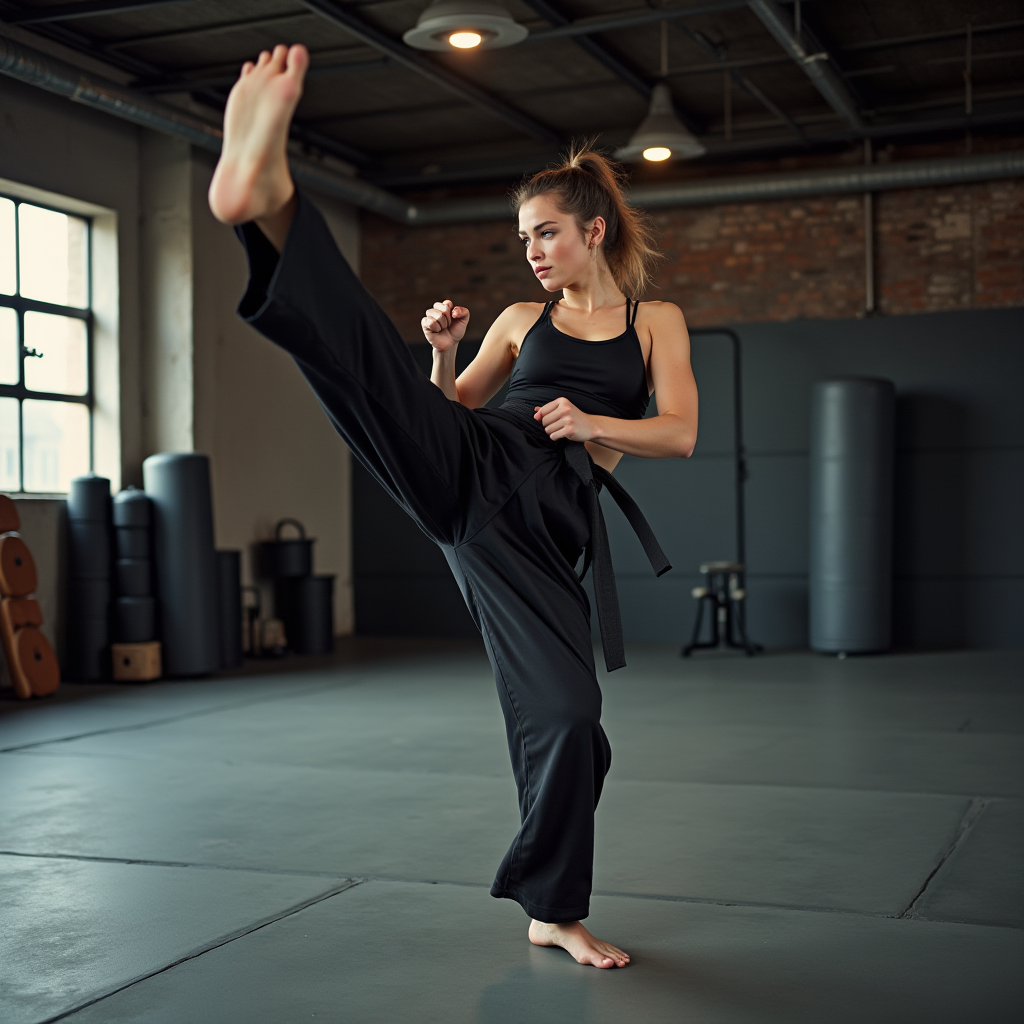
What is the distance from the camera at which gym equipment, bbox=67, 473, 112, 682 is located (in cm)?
767

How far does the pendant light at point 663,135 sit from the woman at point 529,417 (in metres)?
5.30

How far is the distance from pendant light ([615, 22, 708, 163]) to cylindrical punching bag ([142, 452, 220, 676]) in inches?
139

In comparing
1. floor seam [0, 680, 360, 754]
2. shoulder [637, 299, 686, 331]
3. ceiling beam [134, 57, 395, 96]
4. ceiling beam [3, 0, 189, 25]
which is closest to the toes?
shoulder [637, 299, 686, 331]

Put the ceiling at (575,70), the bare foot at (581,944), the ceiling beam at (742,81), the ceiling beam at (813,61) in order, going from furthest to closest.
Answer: the ceiling beam at (742,81), the ceiling at (575,70), the ceiling beam at (813,61), the bare foot at (581,944)

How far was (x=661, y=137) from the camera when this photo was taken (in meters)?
7.86

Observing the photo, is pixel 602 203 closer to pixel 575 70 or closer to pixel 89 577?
pixel 89 577

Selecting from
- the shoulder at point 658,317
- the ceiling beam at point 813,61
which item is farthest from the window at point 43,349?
the shoulder at point 658,317

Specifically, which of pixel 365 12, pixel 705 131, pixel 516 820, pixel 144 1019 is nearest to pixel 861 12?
pixel 705 131

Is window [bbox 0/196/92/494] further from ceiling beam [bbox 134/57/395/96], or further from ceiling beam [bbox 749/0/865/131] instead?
ceiling beam [bbox 749/0/865/131]

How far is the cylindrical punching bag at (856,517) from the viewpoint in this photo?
28.3ft

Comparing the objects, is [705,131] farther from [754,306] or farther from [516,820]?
[516,820]

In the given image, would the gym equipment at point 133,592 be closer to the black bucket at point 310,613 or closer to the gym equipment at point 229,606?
the gym equipment at point 229,606

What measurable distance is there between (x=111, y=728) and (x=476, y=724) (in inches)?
68.9

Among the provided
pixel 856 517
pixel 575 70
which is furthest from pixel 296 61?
pixel 856 517
